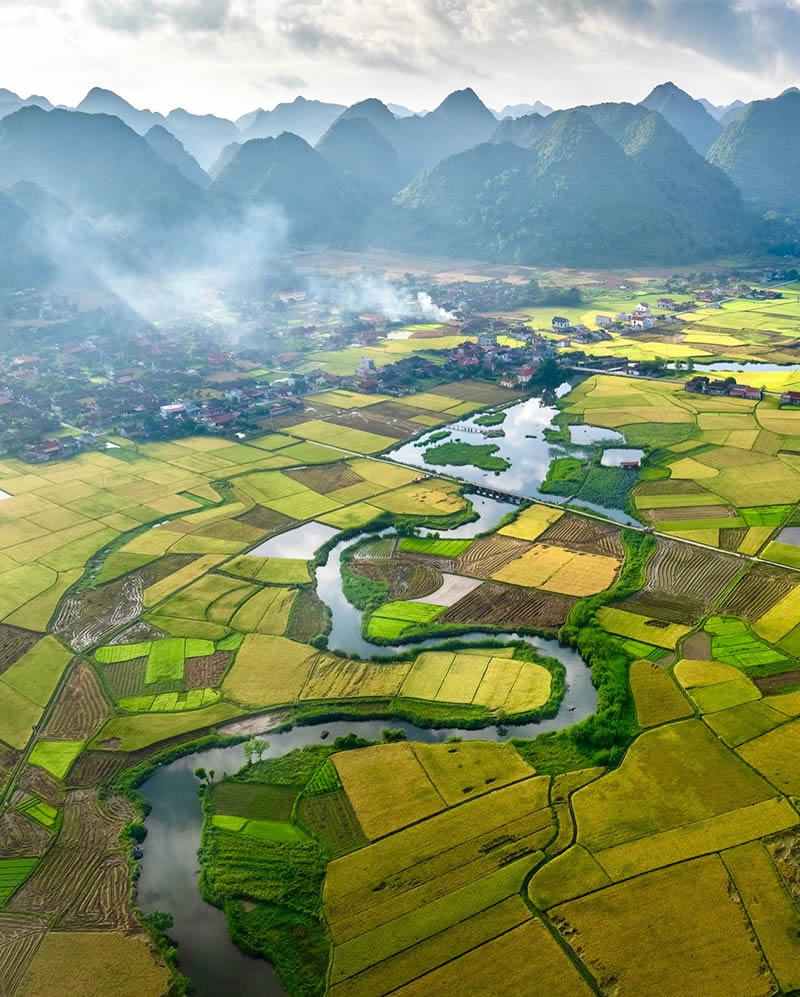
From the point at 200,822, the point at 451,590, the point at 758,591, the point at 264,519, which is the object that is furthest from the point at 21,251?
the point at 758,591

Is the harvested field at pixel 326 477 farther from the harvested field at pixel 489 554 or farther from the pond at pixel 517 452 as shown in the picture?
the harvested field at pixel 489 554

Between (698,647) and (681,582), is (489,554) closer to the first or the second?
(681,582)

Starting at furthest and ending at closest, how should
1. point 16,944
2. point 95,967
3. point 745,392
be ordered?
1. point 745,392
2. point 16,944
3. point 95,967

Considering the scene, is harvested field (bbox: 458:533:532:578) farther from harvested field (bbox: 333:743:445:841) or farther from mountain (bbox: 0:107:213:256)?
mountain (bbox: 0:107:213:256)

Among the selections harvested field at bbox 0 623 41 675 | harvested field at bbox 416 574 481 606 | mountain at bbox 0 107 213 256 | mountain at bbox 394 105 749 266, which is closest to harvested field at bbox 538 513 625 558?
harvested field at bbox 416 574 481 606

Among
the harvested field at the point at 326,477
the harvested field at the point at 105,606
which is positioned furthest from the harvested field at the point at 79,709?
the harvested field at the point at 326,477
